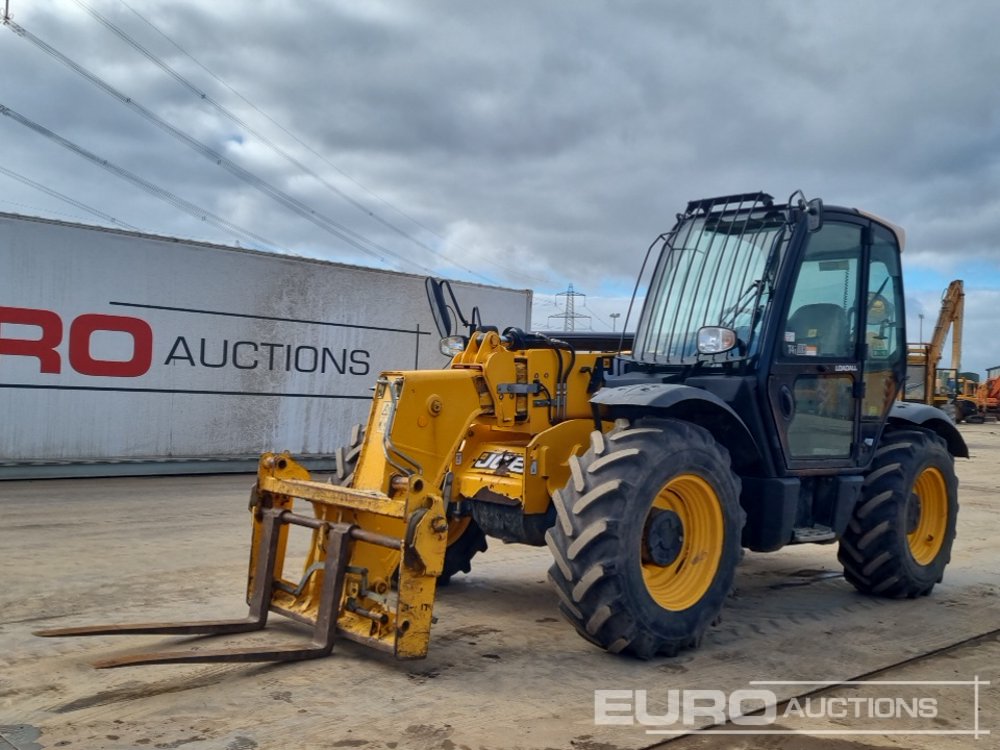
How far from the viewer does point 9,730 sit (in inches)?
142

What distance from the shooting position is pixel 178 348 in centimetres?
1252

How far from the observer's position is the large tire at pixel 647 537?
4.51m

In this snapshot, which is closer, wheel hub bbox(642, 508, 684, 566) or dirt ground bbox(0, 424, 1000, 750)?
dirt ground bbox(0, 424, 1000, 750)

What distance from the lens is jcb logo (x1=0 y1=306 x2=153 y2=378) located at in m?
11.3

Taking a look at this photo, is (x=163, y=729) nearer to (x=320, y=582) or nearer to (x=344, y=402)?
(x=320, y=582)

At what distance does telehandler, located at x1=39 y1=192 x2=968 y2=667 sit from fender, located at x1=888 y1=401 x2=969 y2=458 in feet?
0.07

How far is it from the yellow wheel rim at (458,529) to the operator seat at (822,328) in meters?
2.43

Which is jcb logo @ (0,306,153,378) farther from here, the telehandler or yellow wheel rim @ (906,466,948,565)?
yellow wheel rim @ (906,466,948,565)

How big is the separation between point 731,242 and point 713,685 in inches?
114

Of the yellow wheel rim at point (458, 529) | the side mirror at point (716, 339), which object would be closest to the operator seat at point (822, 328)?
the side mirror at point (716, 339)

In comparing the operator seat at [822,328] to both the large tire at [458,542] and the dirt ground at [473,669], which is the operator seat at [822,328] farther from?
the large tire at [458,542]

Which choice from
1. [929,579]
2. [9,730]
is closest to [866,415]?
[929,579]

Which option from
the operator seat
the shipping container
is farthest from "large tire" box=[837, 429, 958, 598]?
the shipping container

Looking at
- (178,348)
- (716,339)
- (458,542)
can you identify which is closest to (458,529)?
(458,542)
